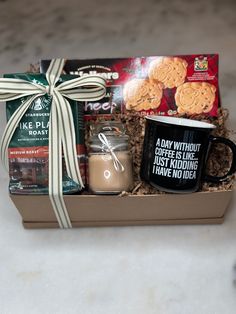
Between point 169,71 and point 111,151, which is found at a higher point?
point 169,71

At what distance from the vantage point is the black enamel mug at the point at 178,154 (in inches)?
34.2

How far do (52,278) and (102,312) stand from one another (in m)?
0.12

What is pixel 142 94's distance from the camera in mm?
971

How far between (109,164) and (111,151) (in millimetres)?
23

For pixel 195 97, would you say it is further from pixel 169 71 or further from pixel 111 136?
pixel 111 136

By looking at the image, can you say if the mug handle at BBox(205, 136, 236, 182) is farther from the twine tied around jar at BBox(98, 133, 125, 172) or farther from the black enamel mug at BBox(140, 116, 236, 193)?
Answer: the twine tied around jar at BBox(98, 133, 125, 172)

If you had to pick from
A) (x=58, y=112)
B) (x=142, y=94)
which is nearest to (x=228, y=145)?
(x=142, y=94)

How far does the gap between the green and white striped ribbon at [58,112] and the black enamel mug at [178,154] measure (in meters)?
0.12

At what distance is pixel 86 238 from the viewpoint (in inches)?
39.8

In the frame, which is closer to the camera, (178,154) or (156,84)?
(178,154)

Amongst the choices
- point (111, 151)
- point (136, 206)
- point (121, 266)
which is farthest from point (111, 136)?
point (121, 266)

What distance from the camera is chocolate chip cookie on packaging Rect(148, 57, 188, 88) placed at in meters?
0.97

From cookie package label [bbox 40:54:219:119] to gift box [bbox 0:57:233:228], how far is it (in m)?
0.02

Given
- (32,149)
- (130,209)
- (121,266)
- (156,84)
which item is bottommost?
(121,266)
